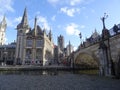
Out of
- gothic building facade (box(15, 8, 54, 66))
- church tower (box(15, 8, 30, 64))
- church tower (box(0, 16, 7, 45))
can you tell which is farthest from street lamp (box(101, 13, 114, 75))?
church tower (box(0, 16, 7, 45))

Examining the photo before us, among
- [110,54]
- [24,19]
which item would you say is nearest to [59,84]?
[110,54]

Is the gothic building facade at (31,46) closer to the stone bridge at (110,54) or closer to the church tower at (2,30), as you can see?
the stone bridge at (110,54)

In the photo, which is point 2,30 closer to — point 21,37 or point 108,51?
point 21,37

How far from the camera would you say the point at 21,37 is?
8519 centimetres

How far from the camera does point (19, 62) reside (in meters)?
80.0

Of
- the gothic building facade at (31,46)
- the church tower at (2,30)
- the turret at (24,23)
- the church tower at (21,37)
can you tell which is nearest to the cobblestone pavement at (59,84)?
the gothic building facade at (31,46)

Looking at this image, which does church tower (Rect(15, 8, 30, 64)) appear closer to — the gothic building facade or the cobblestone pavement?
the gothic building facade

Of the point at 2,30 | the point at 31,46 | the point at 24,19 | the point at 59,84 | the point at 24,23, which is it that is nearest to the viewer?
the point at 59,84

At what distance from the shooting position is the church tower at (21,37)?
266 ft

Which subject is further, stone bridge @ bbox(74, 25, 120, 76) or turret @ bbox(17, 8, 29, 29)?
turret @ bbox(17, 8, 29, 29)

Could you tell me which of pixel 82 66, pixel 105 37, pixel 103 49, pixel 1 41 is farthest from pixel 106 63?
pixel 1 41

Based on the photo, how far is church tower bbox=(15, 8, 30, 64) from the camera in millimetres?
80975

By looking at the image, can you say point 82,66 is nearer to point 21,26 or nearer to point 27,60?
point 27,60

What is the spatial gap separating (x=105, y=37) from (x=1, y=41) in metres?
141
